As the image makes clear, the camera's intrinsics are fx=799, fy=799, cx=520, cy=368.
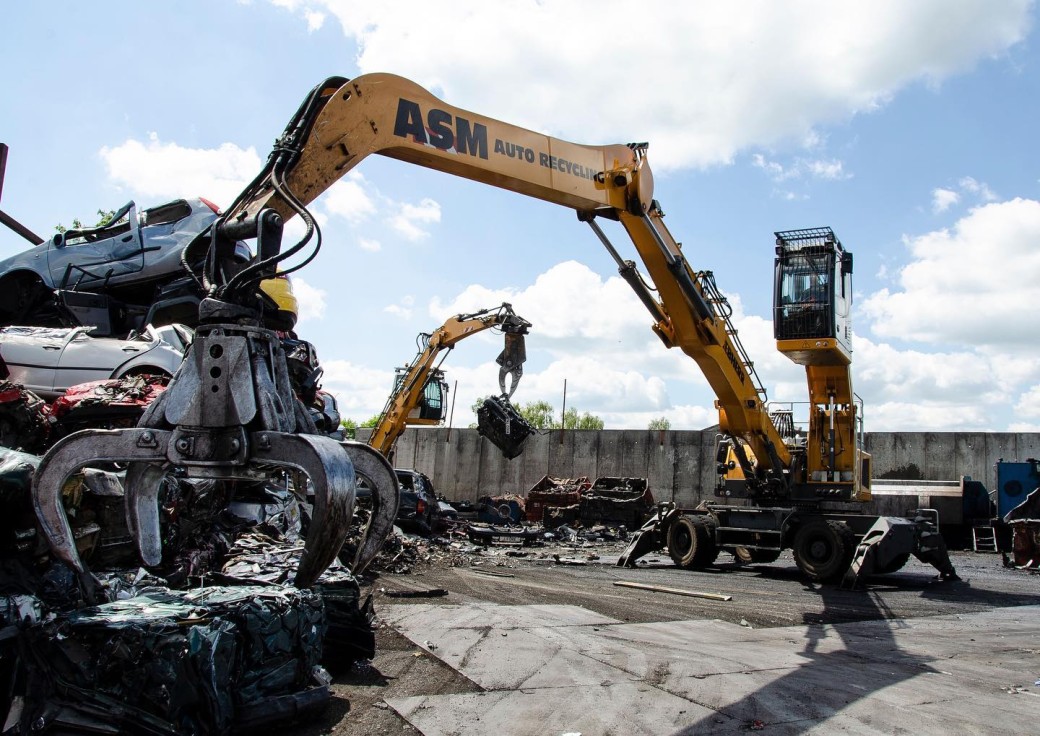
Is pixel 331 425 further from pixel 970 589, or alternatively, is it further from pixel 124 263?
pixel 970 589

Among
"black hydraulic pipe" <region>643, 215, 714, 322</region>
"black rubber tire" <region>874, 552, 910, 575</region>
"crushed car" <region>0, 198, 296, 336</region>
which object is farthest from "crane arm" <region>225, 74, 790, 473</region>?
"crushed car" <region>0, 198, 296, 336</region>

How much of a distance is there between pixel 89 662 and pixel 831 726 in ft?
13.1

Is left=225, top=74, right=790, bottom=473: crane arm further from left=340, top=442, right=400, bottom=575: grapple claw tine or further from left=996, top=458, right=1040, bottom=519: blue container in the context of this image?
left=996, top=458, right=1040, bottom=519: blue container

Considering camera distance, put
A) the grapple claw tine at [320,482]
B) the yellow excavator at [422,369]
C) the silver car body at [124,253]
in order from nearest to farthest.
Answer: the grapple claw tine at [320,482] → the silver car body at [124,253] → the yellow excavator at [422,369]

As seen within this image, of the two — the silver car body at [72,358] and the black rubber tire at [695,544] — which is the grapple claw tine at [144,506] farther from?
the black rubber tire at [695,544]

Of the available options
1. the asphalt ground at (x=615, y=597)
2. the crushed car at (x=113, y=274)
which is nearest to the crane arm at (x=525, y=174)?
the asphalt ground at (x=615, y=597)

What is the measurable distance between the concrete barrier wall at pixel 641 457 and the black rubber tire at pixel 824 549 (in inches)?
470

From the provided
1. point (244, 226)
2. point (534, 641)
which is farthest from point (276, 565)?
point (244, 226)

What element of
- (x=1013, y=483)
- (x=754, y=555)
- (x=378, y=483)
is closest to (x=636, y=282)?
(x=754, y=555)

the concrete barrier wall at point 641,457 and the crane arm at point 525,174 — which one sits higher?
the crane arm at point 525,174

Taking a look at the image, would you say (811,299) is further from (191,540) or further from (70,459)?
(70,459)

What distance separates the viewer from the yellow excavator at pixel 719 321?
5883mm

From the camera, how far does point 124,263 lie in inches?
427

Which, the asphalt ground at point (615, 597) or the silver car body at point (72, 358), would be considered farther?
the silver car body at point (72, 358)
